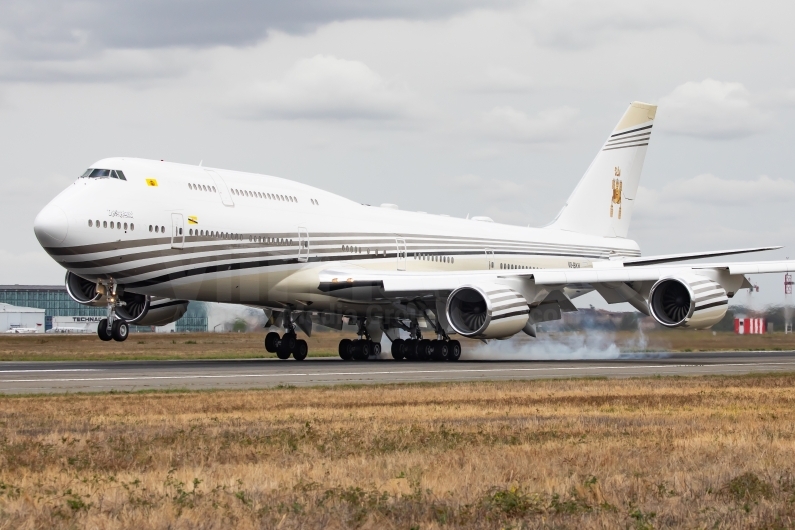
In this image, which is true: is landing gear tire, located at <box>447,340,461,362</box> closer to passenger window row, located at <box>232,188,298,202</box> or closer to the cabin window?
passenger window row, located at <box>232,188,298,202</box>

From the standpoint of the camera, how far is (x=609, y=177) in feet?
152

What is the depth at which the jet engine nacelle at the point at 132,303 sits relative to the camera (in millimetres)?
29913

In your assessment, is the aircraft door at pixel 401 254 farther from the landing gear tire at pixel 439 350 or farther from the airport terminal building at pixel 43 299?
the airport terminal building at pixel 43 299

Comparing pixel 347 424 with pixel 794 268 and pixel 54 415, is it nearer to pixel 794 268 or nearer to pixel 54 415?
pixel 54 415

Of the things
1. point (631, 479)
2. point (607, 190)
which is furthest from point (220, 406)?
point (607, 190)

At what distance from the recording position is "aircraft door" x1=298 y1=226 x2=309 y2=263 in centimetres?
3188

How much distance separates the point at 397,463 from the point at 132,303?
2405 centimetres

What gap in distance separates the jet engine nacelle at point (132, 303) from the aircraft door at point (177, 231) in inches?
77.4

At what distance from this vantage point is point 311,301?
32.5 metres

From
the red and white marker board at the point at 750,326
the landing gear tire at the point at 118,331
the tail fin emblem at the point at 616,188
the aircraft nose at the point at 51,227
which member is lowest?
the landing gear tire at the point at 118,331

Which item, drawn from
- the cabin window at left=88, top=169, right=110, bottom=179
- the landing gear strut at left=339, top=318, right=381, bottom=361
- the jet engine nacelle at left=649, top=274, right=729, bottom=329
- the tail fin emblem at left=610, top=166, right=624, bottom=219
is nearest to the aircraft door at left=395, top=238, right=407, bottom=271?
the landing gear strut at left=339, top=318, right=381, bottom=361

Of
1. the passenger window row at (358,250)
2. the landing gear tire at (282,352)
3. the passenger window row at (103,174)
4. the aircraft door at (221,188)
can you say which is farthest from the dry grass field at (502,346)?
the passenger window row at (103,174)

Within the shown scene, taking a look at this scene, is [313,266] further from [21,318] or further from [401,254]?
[21,318]

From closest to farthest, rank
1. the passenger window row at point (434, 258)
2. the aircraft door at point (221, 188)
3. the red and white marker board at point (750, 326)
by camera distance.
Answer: the aircraft door at point (221, 188), the passenger window row at point (434, 258), the red and white marker board at point (750, 326)
